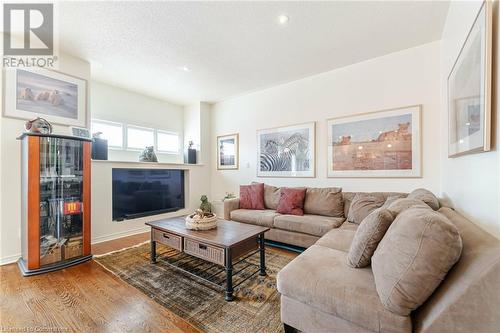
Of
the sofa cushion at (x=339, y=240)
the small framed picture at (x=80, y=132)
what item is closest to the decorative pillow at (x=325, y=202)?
the sofa cushion at (x=339, y=240)

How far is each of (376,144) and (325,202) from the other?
3.59 ft

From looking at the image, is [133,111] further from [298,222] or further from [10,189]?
[298,222]

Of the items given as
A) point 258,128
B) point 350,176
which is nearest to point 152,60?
point 258,128

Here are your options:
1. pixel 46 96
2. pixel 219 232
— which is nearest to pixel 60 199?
pixel 46 96

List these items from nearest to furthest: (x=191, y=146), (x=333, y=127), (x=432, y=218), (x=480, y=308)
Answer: (x=480, y=308), (x=432, y=218), (x=333, y=127), (x=191, y=146)

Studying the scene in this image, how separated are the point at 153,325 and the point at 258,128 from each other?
348 cm

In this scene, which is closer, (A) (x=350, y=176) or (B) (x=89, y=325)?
(B) (x=89, y=325)

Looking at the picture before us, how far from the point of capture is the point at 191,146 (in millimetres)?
4961

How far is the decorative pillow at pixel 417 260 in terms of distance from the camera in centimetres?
91

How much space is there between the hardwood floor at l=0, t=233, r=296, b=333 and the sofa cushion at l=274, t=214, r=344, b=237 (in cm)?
169

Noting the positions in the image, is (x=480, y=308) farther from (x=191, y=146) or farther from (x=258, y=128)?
(x=191, y=146)

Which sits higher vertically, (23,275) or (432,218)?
(432,218)

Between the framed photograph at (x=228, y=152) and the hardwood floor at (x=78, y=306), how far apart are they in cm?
295

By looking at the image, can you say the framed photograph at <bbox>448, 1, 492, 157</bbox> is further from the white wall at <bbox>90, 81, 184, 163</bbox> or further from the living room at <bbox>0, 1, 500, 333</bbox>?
the white wall at <bbox>90, 81, 184, 163</bbox>
